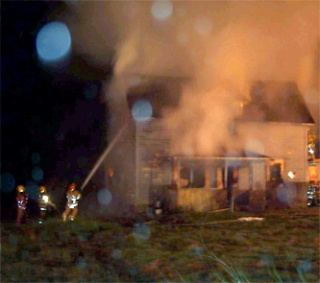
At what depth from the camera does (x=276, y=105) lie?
1595cm

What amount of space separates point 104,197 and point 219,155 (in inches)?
141

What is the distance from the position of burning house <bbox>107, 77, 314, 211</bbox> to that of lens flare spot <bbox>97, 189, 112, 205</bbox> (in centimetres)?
48

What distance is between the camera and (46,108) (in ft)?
68.3

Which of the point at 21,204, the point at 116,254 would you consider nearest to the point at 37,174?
the point at 21,204

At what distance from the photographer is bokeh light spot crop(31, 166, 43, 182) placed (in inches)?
719

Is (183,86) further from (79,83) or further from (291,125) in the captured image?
(79,83)

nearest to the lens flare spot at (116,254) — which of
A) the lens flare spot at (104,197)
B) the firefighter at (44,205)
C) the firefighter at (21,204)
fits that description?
the firefighter at (21,204)

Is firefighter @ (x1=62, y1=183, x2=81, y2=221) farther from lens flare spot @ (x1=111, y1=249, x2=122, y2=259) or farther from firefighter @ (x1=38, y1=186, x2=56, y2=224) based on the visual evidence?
lens flare spot @ (x1=111, y1=249, x2=122, y2=259)

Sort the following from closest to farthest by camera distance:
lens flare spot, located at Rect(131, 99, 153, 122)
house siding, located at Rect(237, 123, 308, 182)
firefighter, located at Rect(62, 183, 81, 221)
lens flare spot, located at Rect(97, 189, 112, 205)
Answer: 1. firefighter, located at Rect(62, 183, 81, 221)
2. lens flare spot, located at Rect(131, 99, 153, 122)
3. lens flare spot, located at Rect(97, 189, 112, 205)
4. house siding, located at Rect(237, 123, 308, 182)

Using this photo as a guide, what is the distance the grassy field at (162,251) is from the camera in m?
5.74

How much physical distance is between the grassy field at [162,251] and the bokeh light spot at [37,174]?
27.2 ft

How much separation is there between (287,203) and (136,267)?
8.95 m

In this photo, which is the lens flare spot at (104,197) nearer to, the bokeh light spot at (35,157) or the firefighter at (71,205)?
the firefighter at (71,205)

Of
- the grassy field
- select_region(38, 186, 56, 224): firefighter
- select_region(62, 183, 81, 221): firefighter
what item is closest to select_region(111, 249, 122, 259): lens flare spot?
the grassy field
